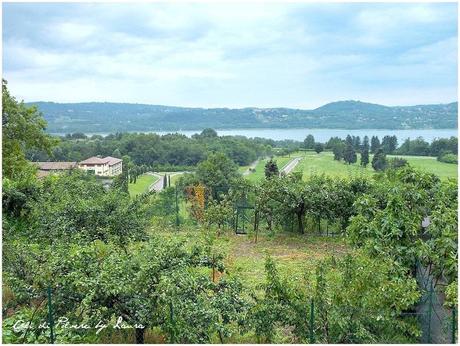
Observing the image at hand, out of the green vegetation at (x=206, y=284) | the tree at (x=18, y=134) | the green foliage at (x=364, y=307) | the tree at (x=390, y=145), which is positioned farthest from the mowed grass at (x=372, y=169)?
the tree at (x=390, y=145)

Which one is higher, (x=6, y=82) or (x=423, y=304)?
(x=6, y=82)

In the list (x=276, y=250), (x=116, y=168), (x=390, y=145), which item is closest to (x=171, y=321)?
(x=276, y=250)

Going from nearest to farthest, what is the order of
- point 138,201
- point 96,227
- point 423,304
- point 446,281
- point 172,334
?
point 172,334 < point 423,304 < point 446,281 < point 96,227 < point 138,201

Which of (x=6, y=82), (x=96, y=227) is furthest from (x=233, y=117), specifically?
(x=96, y=227)

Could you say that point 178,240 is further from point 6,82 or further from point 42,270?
point 6,82

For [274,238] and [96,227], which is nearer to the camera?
[96,227]

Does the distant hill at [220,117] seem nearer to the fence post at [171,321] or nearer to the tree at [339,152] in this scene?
the tree at [339,152]
